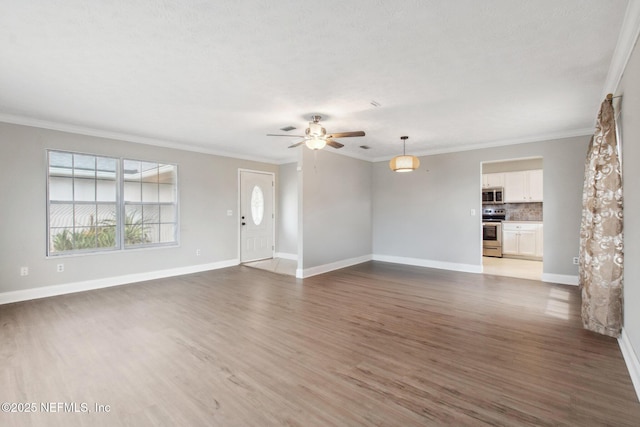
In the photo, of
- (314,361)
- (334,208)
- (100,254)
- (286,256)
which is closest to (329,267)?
(334,208)

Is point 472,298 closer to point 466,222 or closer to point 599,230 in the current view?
point 599,230

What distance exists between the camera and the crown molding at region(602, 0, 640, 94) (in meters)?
1.96

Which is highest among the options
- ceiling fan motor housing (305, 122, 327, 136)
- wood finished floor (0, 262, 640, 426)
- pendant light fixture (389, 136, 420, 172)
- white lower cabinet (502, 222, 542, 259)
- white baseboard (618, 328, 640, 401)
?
ceiling fan motor housing (305, 122, 327, 136)

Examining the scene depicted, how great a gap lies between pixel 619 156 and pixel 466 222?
338 cm

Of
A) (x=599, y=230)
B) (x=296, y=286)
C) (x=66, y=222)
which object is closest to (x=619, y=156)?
(x=599, y=230)

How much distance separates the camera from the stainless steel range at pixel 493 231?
7.64 m

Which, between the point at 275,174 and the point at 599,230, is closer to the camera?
A: the point at 599,230

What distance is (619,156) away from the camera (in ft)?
9.42

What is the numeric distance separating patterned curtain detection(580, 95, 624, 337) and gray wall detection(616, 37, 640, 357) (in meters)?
0.13

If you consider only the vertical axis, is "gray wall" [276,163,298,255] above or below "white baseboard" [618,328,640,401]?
above

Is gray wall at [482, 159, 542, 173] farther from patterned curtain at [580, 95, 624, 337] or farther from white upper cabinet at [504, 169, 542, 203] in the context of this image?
patterned curtain at [580, 95, 624, 337]

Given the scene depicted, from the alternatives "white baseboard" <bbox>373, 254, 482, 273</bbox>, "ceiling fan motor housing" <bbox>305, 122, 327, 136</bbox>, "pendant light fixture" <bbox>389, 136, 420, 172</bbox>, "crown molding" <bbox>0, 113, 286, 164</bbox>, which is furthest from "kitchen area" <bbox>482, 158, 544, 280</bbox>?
"crown molding" <bbox>0, 113, 286, 164</bbox>

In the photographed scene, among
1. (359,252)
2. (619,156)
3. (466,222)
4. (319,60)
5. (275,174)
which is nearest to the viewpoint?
(319,60)

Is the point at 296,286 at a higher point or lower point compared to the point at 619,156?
lower
